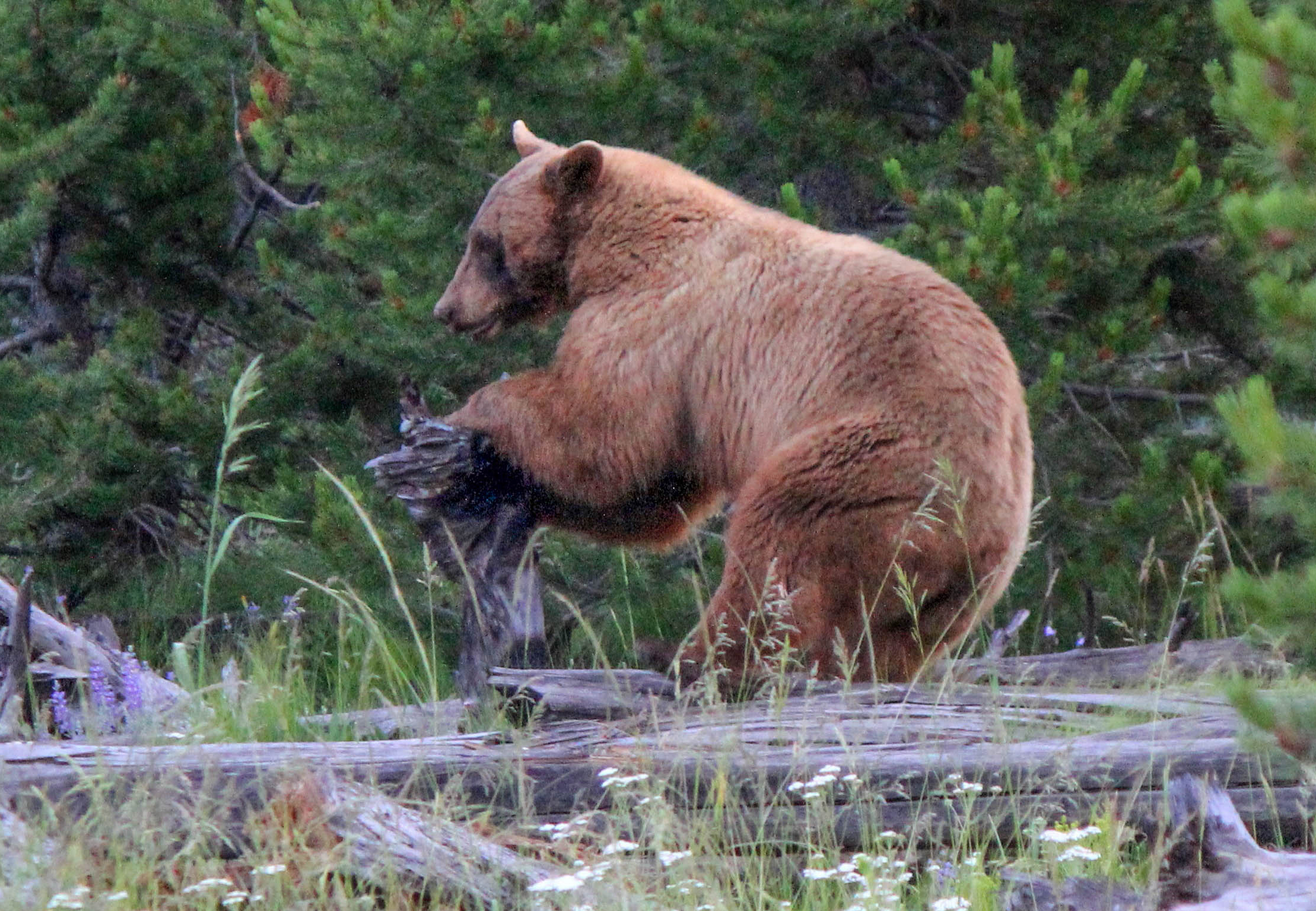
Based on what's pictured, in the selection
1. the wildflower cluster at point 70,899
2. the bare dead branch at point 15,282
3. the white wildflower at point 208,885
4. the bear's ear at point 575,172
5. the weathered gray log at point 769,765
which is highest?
the bear's ear at point 575,172

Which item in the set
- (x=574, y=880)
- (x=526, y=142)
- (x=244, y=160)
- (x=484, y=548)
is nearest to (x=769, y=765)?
(x=574, y=880)

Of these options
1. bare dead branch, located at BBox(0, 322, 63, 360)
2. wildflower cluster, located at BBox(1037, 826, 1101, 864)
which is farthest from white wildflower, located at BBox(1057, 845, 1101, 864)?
bare dead branch, located at BBox(0, 322, 63, 360)

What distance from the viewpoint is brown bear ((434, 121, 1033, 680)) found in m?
4.09

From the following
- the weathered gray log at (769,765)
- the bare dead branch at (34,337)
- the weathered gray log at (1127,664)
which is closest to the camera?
the weathered gray log at (769,765)

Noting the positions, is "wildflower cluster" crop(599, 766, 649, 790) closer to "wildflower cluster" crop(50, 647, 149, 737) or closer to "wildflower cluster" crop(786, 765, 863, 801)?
"wildflower cluster" crop(786, 765, 863, 801)

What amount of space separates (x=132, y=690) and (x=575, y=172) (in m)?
2.19

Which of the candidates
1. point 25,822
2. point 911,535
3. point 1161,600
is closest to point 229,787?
point 25,822

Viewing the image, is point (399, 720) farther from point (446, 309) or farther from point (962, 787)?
point (962, 787)

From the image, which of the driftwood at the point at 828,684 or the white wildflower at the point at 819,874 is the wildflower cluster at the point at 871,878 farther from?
the driftwood at the point at 828,684

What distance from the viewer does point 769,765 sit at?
332 centimetres

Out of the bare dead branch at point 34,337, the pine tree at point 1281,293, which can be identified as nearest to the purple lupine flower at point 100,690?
the pine tree at point 1281,293

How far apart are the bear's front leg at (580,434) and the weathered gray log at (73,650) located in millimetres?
1240

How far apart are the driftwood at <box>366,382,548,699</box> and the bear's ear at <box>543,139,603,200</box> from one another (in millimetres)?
864

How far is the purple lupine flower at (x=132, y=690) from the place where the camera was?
4199 mm
